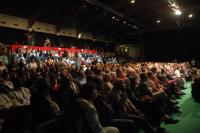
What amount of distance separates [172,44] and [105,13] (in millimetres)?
10808

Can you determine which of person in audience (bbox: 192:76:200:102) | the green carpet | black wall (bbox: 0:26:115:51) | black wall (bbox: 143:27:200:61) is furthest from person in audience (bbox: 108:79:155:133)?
black wall (bbox: 143:27:200:61)

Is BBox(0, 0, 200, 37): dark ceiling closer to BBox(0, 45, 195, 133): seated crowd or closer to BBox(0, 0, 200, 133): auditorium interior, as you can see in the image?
BBox(0, 0, 200, 133): auditorium interior

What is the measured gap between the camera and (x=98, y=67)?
8414 mm

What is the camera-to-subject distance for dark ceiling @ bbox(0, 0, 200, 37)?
46.8 ft

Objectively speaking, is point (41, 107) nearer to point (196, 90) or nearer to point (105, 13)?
point (196, 90)

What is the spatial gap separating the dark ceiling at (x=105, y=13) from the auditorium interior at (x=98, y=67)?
72 mm

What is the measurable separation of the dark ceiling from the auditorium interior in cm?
7

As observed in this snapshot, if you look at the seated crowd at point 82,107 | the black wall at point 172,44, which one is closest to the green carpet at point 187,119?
the seated crowd at point 82,107

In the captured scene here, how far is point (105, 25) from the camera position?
22.3 metres

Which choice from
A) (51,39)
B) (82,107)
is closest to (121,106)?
(82,107)

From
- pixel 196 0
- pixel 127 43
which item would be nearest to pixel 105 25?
pixel 127 43

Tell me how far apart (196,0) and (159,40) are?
6996mm

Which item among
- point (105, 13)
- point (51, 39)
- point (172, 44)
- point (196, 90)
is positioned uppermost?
point (105, 13)

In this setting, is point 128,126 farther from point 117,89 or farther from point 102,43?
point 102,43
